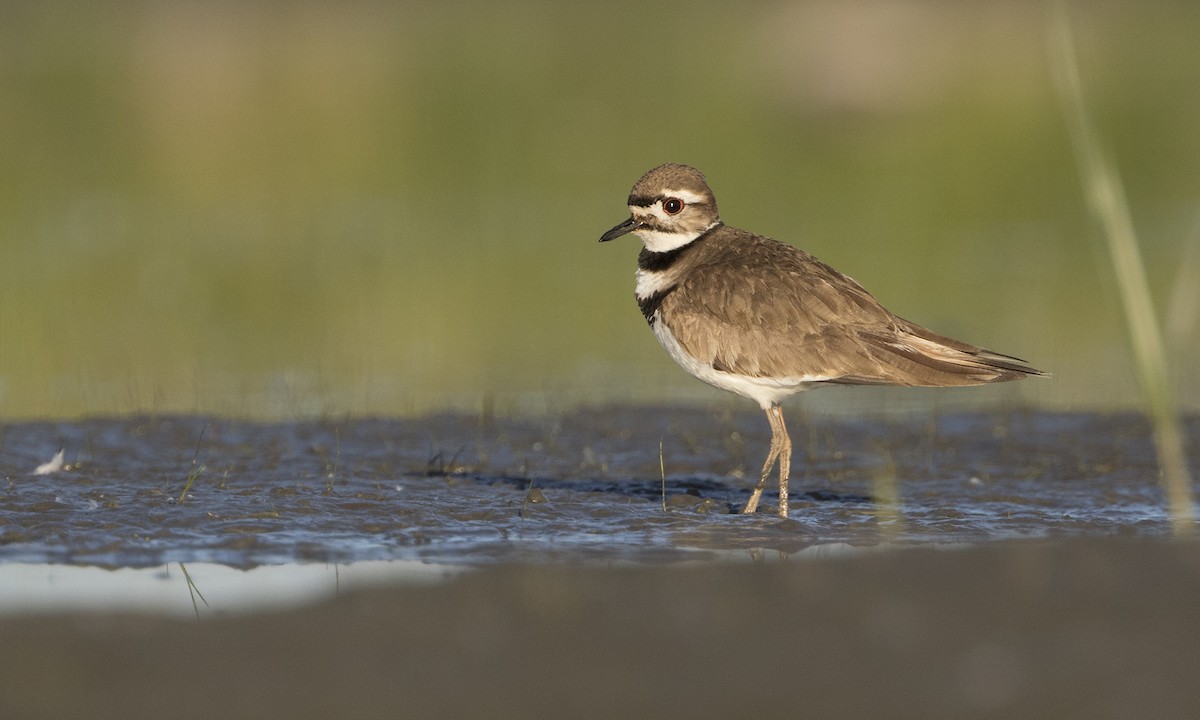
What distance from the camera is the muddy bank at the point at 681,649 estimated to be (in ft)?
14.6

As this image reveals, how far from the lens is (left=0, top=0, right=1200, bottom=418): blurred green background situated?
44.7 ft

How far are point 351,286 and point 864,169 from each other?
30.4 ft

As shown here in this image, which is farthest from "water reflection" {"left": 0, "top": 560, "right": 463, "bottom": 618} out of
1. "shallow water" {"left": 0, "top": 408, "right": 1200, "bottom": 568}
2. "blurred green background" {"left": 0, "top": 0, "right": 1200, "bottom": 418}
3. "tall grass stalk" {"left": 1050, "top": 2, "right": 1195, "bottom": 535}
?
"blurred green background" {"left": 0, "top": 0, "right": 1200, "bottom": 418}

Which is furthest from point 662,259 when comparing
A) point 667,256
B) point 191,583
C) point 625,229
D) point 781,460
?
point 191,583

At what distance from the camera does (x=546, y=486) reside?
9062mm

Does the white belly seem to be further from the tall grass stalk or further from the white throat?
the tall grass stalk

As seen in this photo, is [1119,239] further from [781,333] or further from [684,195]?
[684,195]

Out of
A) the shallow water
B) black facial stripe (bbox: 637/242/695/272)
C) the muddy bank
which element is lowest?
the muddy bank

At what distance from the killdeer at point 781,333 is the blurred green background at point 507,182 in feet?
3.59

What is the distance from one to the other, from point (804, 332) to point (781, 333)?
0.37ft

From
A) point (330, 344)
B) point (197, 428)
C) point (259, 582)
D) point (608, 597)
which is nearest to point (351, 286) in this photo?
point (330, 344)

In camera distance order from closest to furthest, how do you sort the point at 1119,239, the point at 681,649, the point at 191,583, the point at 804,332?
1. the point at 681,649
2. the point at 1119,239
3. the point at 191,583
4. the point at 804,332

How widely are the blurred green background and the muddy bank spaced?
2.14 m

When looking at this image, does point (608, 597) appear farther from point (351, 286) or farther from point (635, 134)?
point (635, 134)
